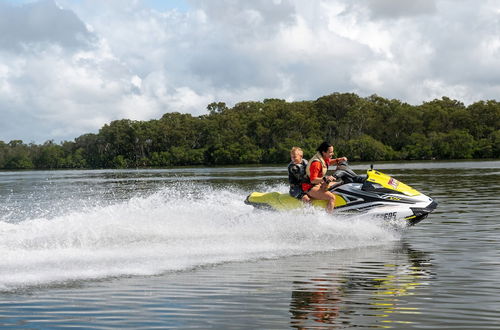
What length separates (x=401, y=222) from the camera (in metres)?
9.93

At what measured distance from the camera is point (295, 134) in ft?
339

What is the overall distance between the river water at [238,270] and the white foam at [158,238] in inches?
0.9

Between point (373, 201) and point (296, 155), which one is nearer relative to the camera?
point (373, 201)

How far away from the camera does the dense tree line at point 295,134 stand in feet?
304

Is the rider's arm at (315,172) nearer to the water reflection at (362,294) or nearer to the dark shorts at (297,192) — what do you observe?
the dark shorts at (297,192)

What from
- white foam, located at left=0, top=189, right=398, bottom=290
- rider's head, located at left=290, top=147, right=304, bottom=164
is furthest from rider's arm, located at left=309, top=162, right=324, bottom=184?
white foam, located at left=0, top=189, right=398, bottom=290

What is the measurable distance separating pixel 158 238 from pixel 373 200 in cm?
341

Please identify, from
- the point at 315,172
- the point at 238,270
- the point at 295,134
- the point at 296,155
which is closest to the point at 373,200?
the point at 315,172

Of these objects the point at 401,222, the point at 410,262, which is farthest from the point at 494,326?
the point at 401,222

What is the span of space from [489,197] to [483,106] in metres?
86.9

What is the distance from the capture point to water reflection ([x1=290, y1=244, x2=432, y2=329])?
5473 millimetres

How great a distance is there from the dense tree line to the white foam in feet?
269

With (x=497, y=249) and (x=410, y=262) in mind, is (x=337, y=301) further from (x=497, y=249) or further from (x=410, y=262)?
(x=497, y=249)

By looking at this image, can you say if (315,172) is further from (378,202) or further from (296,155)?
(378,202)
